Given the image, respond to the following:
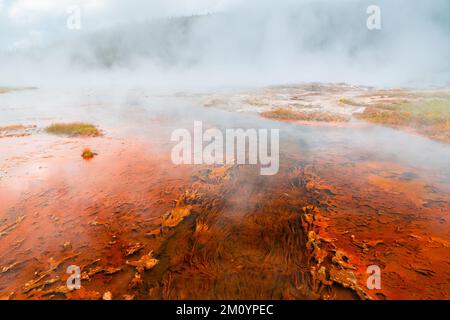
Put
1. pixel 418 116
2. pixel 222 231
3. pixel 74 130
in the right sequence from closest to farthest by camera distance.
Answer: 1. pixel 222 231
2. pixel 74 130
3. pixel 418 116

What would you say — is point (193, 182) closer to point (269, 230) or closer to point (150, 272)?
point (269, 230)

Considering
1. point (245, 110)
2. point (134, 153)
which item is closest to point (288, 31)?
point (245, 110)

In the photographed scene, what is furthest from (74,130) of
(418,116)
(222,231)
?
(418,116)

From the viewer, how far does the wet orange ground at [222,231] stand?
373 centimetres

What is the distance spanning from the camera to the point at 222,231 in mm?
4934

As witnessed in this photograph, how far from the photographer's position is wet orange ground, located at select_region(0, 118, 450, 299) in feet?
12.2

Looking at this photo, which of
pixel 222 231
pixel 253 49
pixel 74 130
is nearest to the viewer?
pixel 222 231

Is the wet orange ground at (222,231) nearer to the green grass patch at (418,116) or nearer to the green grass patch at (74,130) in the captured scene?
the green grass patch at (74,130)

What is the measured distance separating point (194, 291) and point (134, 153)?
6.59 m

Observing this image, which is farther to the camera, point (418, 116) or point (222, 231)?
point (418, 116)

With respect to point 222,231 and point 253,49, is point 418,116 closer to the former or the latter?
point 222,231

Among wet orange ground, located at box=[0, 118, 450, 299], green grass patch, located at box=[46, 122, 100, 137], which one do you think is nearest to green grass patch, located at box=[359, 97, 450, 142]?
wet orange ground, located at box=[0, 118, 450, 299]

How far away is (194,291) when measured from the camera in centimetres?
366

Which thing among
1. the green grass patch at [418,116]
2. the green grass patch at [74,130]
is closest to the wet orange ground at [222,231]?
the green grass patch at [74,130]
